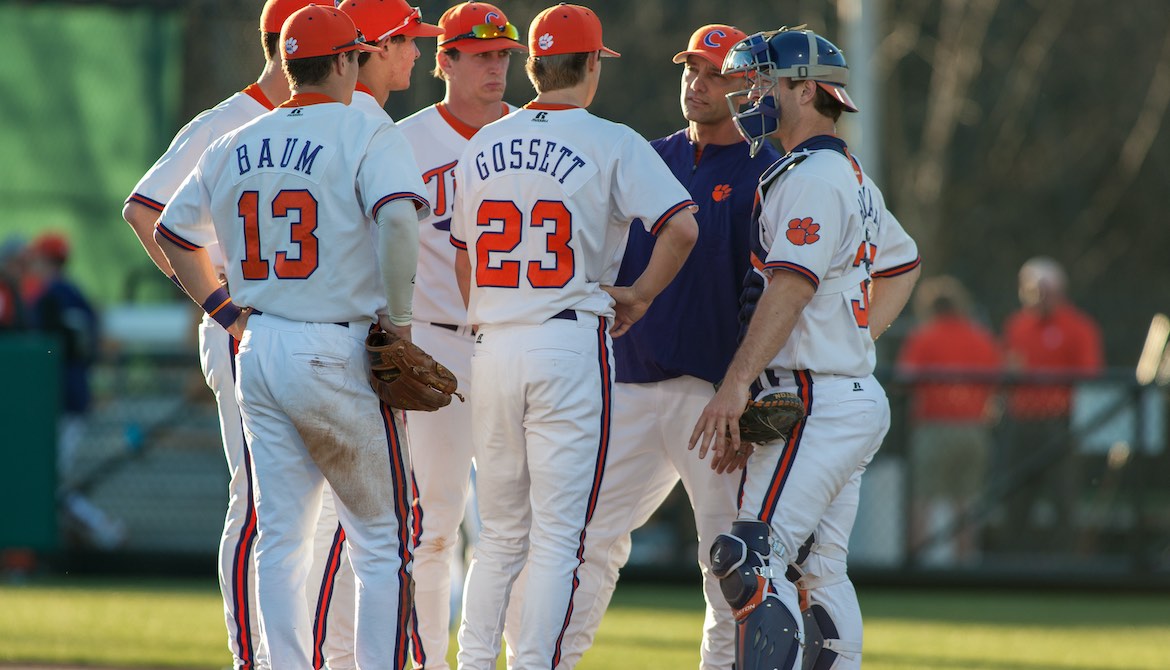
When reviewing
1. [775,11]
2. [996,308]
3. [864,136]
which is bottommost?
[996,308]

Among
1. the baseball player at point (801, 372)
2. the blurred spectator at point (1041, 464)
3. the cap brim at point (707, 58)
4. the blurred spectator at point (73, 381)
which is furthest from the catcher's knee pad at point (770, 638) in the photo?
the blurred spectator at point (73, 381)

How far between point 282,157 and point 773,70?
1688 millimetres

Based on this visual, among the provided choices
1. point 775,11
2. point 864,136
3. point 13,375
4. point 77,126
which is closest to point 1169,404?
point 864,136

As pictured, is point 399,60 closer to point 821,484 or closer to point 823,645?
point 821,484

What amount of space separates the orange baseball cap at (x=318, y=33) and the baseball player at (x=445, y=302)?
876 mm

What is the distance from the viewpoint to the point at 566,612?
5.43 meters

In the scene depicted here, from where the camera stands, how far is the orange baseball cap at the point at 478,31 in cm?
603

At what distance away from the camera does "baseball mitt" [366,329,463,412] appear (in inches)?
203

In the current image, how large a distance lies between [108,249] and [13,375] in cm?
257

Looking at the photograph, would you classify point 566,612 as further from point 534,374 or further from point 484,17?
Answer: point 484,17

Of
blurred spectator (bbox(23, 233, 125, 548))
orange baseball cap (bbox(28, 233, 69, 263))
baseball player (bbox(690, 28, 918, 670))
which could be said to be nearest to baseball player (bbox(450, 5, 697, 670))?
baseball player (bbox(690, 28, 918, 670))

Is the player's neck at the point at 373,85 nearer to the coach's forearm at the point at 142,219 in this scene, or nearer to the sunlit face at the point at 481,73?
the sunlit face at the point at 481,73

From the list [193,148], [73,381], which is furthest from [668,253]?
[73,381]

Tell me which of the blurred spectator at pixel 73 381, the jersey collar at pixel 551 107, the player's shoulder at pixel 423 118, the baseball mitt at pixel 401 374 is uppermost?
the jersey collar at pixel 551 107
